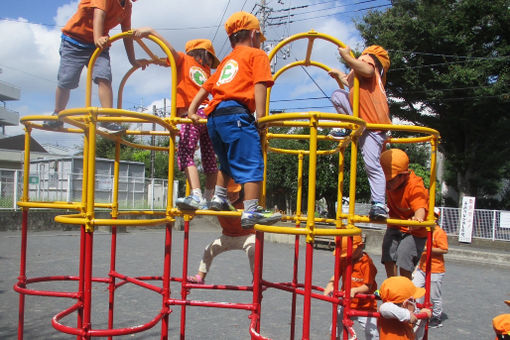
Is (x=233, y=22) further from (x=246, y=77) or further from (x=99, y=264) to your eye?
(x=99, y=264)

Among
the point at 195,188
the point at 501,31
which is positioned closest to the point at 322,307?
the point at 195,188

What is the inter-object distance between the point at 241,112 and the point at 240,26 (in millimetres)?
599

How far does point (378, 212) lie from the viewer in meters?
2.54

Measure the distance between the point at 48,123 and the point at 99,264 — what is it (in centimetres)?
645

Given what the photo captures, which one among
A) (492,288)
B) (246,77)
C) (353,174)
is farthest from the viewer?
(492,288)

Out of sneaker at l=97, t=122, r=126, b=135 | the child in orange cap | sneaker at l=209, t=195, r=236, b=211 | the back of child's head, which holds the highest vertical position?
the back of child's head

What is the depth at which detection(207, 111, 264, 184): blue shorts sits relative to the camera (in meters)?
2.43

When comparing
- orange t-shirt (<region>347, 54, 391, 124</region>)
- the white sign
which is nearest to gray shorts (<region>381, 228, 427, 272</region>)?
orange t-shirt (<region>347, 54, 391, 124</region>)

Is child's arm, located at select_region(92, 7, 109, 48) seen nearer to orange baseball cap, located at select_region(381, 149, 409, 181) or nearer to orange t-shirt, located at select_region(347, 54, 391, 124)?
orange t-shirt, located at select_region(347, 54, 391, 124)

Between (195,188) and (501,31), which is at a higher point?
(501,31)

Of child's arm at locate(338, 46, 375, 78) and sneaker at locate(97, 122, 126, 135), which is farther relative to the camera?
sneaker at locate(97, 122, 126, 135)

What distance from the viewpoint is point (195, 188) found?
9.54ft

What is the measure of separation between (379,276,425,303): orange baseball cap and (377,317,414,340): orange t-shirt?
205mm

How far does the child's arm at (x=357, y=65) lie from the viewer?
8.36 feet
